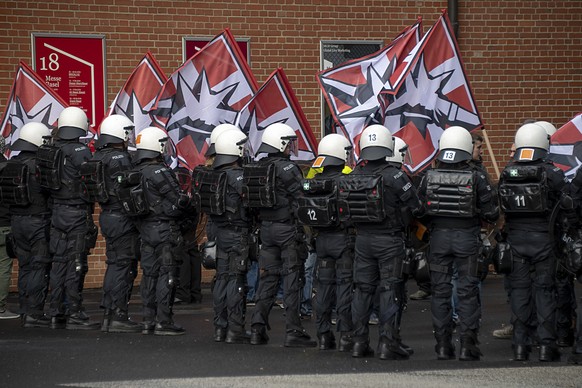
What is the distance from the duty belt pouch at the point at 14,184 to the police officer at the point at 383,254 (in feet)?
13.4

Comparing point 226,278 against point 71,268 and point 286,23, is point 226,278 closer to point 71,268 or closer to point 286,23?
point 71,268

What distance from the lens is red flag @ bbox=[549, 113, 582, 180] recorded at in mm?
11758

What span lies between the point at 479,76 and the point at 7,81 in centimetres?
681

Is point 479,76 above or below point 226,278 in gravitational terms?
above

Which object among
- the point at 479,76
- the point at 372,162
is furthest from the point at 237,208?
the point at 479,76

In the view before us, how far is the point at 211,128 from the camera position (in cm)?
1416

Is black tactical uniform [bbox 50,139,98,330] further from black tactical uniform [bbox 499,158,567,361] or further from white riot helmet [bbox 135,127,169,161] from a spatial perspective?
black tactical uniform [bbox 499,158,567,361]

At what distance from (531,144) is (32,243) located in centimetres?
572

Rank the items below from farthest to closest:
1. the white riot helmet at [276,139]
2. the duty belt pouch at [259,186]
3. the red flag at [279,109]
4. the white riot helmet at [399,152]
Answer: the red flag at [279,109], the white riot helmet at [276,139], the white riot helmet at [399,152], the duty belt pouch at [259,186]

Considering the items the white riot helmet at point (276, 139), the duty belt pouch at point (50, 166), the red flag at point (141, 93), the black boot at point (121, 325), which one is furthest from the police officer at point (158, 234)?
the red flag at point (141, 93)

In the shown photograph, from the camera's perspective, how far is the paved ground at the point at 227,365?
902 centimetres

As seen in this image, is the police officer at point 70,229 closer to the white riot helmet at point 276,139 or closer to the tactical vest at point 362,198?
the white riot helmet at point 276,139

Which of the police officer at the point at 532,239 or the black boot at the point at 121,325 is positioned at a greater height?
the police officer at the point at 532,239

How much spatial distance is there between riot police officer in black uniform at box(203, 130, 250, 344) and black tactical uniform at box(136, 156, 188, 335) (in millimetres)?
493
